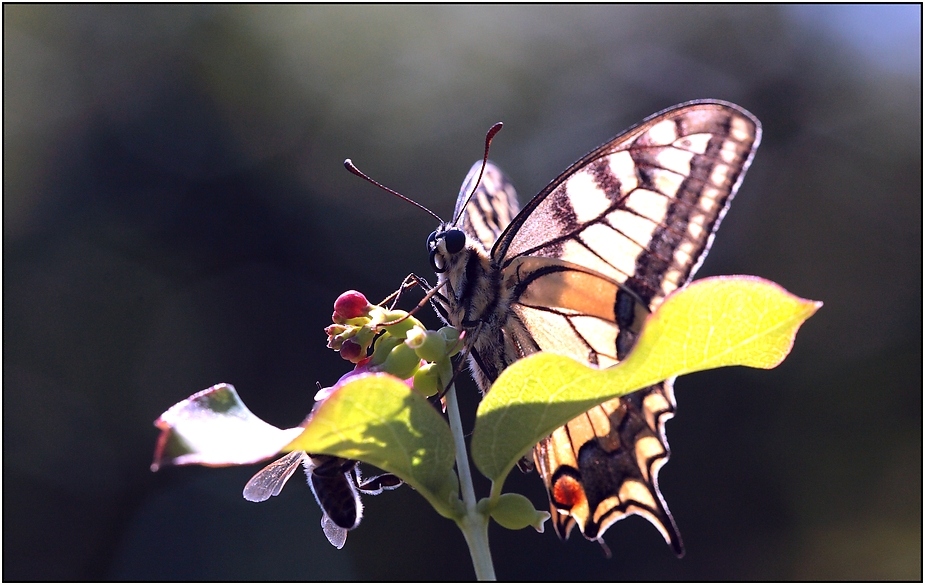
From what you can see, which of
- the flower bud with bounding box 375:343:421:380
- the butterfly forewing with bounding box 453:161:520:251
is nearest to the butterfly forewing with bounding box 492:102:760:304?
the butterfly forewing with bounding box 453:161:520:251

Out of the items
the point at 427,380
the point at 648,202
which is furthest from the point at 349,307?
the point at 648,202

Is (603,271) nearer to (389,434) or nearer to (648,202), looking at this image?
(648,202)

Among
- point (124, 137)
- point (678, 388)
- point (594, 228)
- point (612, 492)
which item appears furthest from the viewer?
point (124, 137)

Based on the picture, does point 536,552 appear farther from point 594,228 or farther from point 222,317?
point 594,228

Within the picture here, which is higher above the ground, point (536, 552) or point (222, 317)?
point (222, 317)

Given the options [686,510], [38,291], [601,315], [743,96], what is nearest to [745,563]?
[686,510]

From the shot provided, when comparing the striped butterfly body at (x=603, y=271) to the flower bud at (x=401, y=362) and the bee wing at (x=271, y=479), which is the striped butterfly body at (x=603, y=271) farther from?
the bee wing at (x=271, y=479)

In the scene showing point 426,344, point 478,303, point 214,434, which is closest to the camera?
point 214,434
